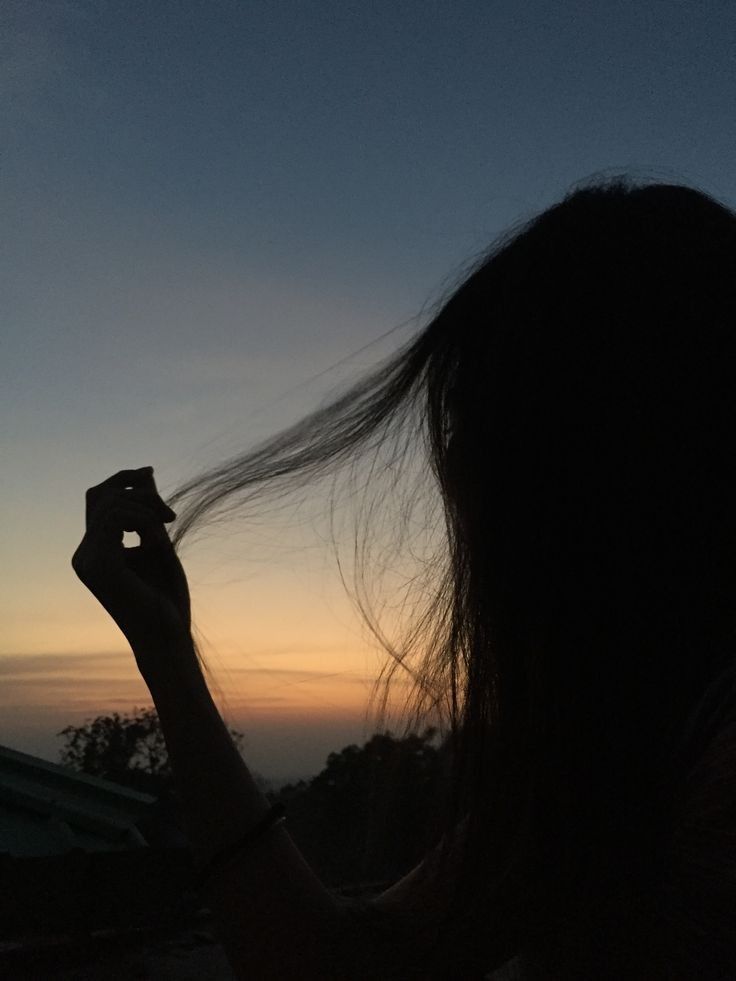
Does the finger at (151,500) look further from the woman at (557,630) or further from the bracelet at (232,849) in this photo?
the bracelet at (232,849)

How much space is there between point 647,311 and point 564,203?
0.29 metres

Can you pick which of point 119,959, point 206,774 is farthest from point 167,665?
point 119,959

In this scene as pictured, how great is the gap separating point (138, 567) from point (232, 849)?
456 mm

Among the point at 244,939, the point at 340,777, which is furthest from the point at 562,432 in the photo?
the point at 340,777

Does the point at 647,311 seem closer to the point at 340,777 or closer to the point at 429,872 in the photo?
the point at 429,872

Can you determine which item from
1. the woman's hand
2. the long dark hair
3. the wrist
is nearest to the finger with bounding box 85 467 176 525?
the woman's hand

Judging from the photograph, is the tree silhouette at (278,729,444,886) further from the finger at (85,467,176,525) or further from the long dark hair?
the finger at (85,467,176,525)

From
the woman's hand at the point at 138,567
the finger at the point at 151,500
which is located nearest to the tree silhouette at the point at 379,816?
the woman's hand at the point at 138,567

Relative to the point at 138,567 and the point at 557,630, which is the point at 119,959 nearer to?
the point at 138,567

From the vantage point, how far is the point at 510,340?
1299mm

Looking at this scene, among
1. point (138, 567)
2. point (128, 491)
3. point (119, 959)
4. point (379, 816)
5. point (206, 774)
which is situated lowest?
point (119, 959)

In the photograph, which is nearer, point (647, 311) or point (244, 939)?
point (244, 939)

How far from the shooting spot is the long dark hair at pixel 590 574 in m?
1.09

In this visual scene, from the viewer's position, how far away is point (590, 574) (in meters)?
1.19
